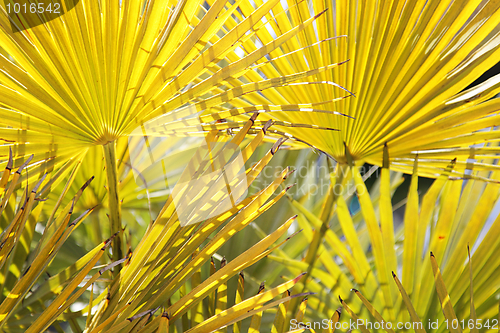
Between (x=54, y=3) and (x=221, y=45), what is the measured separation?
23 cm

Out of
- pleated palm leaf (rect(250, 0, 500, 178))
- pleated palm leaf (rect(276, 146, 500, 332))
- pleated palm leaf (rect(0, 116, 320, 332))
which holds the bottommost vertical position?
pleated palm leaf (rect(276, 146, 500, 332))

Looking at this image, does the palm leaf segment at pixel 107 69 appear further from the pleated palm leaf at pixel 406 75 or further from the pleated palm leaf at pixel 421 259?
the pleated palm leaf at pixel 421 259

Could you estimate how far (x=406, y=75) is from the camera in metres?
0.66

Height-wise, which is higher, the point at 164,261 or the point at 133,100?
the point at 133,100

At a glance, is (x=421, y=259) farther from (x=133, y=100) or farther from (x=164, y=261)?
(x=133, y=100)

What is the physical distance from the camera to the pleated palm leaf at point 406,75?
608 millimetres

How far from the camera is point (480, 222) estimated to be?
2.15 feet

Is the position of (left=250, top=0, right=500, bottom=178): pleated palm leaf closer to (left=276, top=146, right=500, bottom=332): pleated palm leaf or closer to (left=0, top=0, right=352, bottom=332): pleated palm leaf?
(left=276, top=146, right=500, bottom=332): pleated palm leaf

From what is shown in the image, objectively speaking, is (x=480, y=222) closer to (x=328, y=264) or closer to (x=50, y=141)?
(x=328, y=264)

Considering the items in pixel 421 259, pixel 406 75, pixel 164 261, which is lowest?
pixel 421 259

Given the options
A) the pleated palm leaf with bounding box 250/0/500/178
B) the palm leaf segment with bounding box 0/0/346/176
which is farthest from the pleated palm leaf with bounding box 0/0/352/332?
the pleated palm leaf with bounding box 250/0/500/178

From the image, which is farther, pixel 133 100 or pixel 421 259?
pixel 421 259

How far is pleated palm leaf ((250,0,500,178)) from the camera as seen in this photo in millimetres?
608

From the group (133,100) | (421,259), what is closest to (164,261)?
(133,100)
